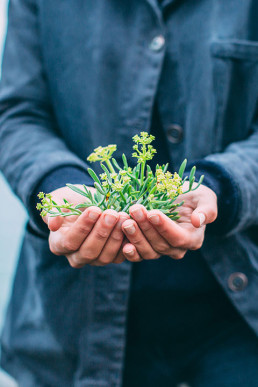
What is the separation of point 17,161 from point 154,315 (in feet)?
1.70

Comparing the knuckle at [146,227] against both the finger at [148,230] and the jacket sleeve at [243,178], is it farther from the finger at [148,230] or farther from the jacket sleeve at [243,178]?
the jacket sleeve at [243,178]

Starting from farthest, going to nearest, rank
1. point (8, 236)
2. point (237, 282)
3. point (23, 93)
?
point (8, 236) < point (23, 93) < point (237, 282)

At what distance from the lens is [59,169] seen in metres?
0.91

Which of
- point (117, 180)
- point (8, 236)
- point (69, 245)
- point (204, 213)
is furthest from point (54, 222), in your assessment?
point (8, 236)

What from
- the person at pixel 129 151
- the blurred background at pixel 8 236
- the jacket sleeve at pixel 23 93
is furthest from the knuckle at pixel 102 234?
the blurred background at pixel 8 236

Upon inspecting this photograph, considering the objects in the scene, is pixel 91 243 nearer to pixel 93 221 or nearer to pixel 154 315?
pixel 93 221

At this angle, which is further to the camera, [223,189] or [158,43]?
[158,43]

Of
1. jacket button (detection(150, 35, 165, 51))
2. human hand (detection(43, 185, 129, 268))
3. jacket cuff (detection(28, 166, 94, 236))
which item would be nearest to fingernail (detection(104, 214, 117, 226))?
human hand (detection(43, 185, 129, 268))

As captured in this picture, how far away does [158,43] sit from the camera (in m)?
1.02

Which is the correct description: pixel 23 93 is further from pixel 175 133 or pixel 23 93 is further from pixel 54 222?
pixel 54 222

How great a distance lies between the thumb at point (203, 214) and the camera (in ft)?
2.25

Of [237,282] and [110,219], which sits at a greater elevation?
[110,219]

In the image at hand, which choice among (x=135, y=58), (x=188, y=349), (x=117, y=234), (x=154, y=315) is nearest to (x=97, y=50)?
(x=135, y=58)

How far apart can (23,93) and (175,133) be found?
42 cm
